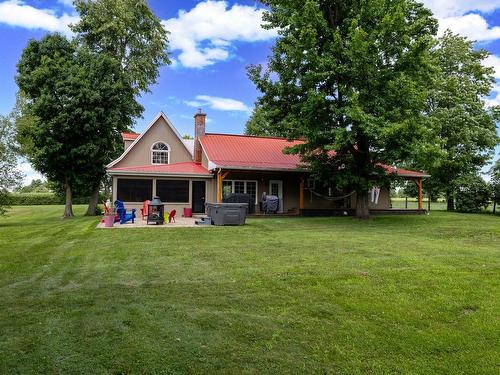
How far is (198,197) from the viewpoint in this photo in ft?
69.8

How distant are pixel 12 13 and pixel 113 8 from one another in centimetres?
1680

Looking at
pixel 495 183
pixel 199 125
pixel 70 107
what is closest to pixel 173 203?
pixel 199 125

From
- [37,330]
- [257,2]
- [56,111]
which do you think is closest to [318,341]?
[37,330]

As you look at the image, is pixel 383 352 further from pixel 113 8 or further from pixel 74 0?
pixel 74 0

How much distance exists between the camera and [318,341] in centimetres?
386

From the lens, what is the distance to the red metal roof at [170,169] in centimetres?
1978

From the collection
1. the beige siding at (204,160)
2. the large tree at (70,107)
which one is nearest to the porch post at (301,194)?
the beige siding at (204,160)

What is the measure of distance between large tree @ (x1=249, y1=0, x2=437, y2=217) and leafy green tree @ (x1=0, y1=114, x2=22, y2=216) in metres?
11.2

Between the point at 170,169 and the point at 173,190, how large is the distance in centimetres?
110

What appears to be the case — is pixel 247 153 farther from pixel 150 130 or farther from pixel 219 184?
pixel 150 130

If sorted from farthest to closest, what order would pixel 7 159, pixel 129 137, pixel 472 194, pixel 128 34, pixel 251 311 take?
pixel 128 34
pixel 472 194
pixel 129 137
pixel 7 159
pixel 251 311

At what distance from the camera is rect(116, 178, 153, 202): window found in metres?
20.0

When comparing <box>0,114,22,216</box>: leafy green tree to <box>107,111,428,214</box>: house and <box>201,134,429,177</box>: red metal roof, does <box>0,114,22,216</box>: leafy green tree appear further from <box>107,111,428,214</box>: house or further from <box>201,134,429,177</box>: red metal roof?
<box>201,134,429,177</box>: red metal roof

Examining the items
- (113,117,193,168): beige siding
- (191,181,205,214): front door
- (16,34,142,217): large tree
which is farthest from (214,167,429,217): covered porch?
(16,34,142,217): large tree
